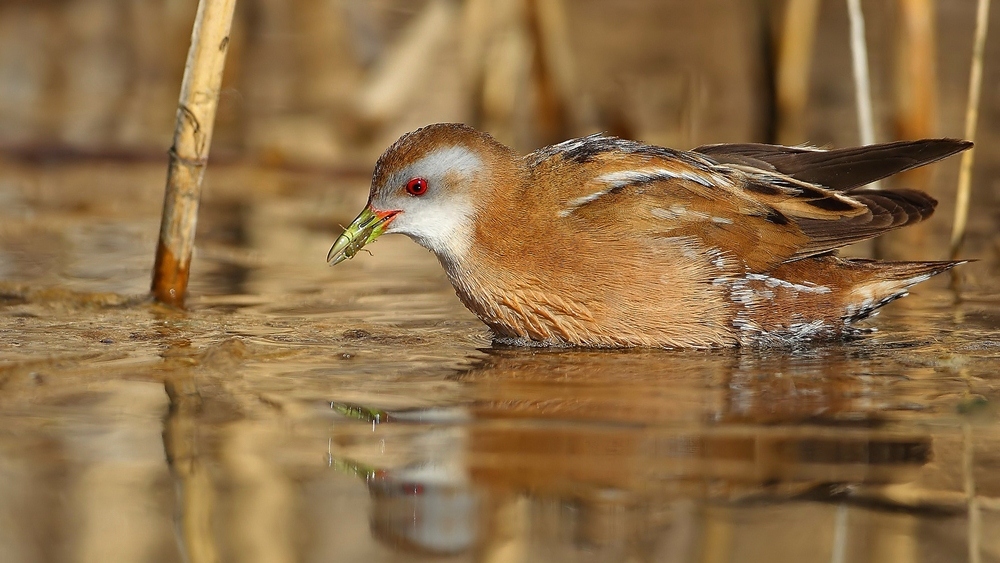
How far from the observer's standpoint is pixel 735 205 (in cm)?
619

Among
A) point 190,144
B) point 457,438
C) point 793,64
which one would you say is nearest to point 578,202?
point 190,144

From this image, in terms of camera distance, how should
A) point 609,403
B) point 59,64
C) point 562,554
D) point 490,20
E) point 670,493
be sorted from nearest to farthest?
point 562,554
point 670,493
point 609,403
point 490,20
point 59,64

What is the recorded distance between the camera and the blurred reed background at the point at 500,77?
10156 mm

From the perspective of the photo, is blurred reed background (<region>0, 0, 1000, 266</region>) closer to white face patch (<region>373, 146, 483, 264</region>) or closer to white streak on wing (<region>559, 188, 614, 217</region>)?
white streak on wing (<region>559, 188, 614, 217</region>)

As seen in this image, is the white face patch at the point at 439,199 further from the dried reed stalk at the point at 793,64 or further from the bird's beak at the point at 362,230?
the dried reed stalk at the point at 793,64

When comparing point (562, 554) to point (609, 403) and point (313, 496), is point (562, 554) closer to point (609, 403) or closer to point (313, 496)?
point (313, 496)

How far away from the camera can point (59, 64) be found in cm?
1547

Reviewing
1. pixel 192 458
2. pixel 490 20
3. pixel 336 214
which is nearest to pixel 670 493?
pixel 192 458

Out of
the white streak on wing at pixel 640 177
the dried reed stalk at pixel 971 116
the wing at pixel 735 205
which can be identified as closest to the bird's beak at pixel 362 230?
the wing at pixel 735 205

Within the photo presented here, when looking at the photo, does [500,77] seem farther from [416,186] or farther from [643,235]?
[643,235]

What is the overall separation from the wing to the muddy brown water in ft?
1.66

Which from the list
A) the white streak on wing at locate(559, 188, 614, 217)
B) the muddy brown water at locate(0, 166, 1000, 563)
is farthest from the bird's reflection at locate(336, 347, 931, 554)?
the white streak on wing at locate(559, 188, 614, 217)

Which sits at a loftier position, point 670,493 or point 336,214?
point 336,214

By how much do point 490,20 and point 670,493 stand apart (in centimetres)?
719
